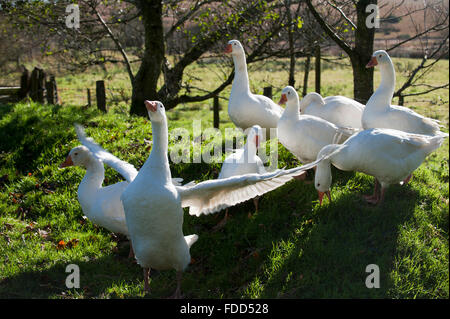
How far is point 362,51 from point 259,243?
3.69 meters

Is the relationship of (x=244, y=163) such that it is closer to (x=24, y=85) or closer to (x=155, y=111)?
(x=155, y=111)

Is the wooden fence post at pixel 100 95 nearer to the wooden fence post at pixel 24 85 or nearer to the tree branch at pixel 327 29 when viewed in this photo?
the wooden fence post at pixel 24 85

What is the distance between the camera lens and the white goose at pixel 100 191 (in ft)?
15.3

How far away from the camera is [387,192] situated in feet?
18.1

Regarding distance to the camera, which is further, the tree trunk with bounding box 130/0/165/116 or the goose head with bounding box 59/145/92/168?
the tree trunk with bounding box 130/0/165/116

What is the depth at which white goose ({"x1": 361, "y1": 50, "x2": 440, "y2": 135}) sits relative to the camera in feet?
17.9

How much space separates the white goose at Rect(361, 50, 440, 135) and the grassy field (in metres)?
0.81

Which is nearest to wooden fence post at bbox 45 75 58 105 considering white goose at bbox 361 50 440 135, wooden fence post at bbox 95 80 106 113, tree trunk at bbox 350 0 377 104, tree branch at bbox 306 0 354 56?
wooden fence post at bbox 95 80 106 113

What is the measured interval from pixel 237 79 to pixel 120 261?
12.5 ft

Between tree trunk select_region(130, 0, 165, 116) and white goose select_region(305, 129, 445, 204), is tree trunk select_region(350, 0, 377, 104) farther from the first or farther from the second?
tree trunk select_region(130, 0, 165, 116)

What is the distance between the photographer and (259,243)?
15.6 feet

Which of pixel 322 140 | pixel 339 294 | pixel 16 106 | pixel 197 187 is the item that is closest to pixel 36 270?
pixel 197 187

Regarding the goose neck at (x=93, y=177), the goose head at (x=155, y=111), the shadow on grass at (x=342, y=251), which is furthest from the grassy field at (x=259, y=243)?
the goose head at (x=155, y=111)

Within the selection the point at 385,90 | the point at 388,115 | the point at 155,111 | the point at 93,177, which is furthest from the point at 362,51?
the point at 93,177
